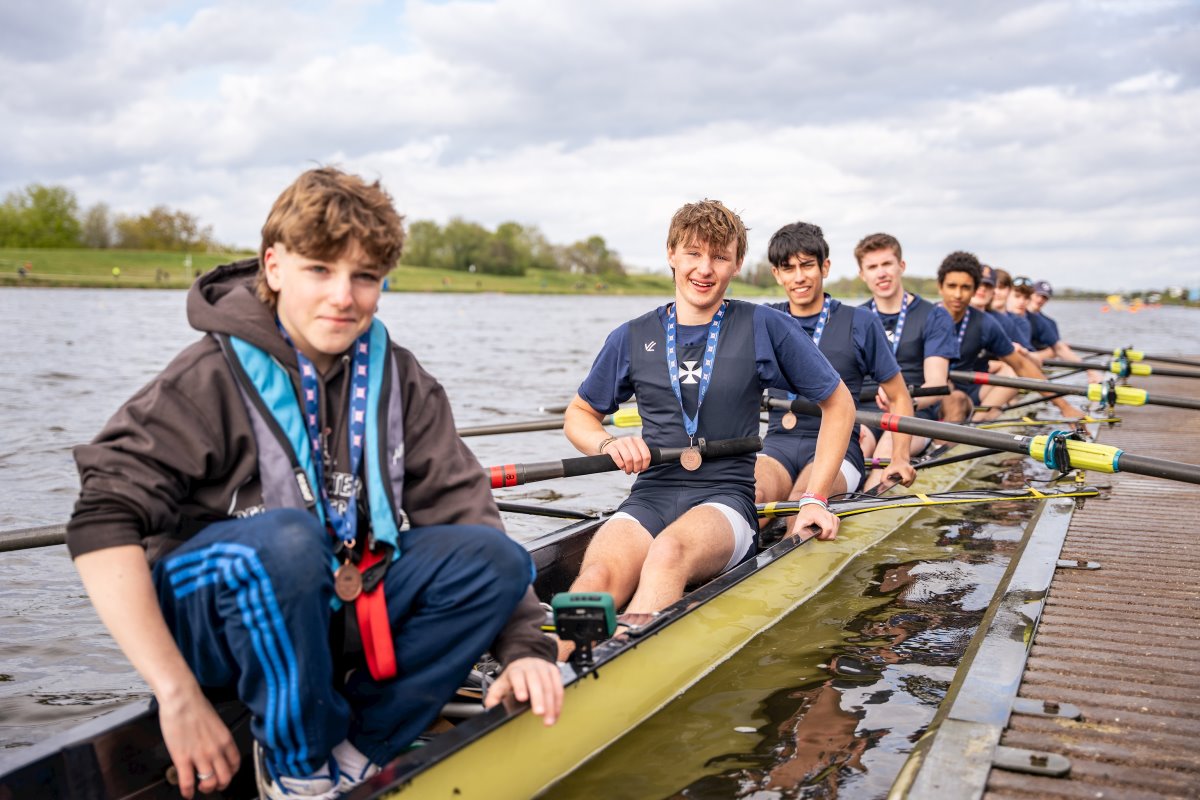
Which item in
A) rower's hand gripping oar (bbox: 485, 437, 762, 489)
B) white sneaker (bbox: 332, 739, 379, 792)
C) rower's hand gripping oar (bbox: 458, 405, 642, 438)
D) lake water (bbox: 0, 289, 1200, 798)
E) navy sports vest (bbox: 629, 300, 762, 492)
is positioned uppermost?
navy sports vest (bbox: 629, 300, 762, 492)

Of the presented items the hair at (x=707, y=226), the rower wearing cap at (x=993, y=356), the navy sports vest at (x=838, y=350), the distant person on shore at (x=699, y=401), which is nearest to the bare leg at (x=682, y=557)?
the distant person on shore at (x=699, y=401)

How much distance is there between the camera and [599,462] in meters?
4.95

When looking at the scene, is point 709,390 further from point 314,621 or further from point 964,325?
point 964,325

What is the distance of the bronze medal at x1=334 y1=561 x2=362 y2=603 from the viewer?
2.58 m

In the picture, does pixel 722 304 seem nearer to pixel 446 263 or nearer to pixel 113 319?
pixel 113 319

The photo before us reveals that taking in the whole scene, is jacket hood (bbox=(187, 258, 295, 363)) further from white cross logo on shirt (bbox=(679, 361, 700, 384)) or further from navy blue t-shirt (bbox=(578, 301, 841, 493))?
white cross logo on shirt (bbox=(679, 361, 700, 384))

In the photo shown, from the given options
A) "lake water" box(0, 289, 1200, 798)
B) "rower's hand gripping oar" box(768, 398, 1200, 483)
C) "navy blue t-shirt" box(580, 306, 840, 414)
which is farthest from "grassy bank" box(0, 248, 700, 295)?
"rower's hand gripping oar" box(768, 398, 1200, 483)

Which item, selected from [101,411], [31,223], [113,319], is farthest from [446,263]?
[101,411]

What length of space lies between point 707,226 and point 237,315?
2.64 meters

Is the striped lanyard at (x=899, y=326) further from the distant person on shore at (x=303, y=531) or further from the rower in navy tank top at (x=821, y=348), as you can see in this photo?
the distant person on shore at (x=303, y=531)

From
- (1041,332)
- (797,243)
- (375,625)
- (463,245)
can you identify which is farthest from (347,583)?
(463,245)

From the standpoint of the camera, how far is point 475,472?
9.62 feet

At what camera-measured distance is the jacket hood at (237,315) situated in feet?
8.36

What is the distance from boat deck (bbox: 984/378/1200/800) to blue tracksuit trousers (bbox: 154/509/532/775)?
181 cm
